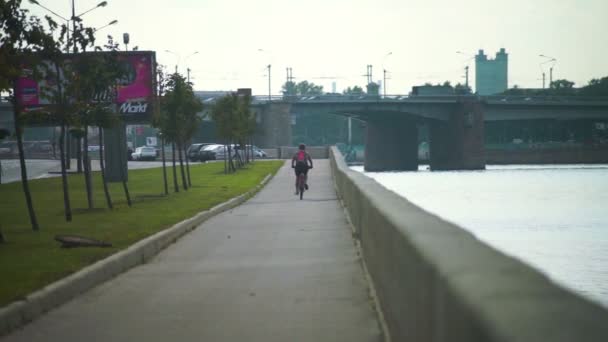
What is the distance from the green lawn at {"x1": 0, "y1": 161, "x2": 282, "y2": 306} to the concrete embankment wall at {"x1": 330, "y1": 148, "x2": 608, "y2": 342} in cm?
452

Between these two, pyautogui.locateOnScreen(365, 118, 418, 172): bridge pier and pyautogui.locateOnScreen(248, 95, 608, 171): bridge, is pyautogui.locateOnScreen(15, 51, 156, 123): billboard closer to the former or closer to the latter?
pyautogui.locateOnScreen(248, 95, 608, 171): bridge

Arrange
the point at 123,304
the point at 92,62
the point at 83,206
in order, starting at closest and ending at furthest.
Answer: the point at 123,304 < the point at 92,62 < the point at 83,206

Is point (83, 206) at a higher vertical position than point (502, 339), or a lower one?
lower

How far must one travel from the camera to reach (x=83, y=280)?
11828mm

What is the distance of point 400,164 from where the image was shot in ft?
373

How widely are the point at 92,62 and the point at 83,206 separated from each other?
17.7ft

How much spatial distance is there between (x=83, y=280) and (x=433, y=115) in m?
99.3

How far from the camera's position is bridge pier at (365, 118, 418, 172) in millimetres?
113562

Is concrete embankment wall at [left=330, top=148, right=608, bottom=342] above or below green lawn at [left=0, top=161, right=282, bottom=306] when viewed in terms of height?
above

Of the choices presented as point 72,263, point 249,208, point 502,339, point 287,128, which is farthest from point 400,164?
point 502,339

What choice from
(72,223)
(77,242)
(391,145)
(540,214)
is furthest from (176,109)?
(391,145)

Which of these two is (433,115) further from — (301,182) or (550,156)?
(301,182)

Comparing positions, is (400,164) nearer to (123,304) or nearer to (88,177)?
(88,177)

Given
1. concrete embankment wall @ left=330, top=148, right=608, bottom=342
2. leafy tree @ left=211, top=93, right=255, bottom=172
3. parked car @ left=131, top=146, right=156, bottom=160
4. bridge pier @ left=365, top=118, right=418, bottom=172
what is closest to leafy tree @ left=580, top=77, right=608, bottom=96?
bridge pier @ left=365, top=118, right=418, bottom=172
